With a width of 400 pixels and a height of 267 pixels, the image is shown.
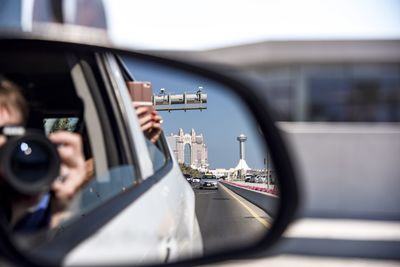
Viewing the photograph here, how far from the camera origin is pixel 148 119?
2.01 metres

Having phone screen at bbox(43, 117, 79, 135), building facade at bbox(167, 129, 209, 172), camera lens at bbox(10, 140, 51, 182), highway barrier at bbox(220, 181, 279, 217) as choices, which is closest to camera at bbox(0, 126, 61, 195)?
camera lens at bbox(10, 140, 51, 182)

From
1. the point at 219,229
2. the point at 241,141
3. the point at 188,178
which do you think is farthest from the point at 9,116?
the point at 219,229

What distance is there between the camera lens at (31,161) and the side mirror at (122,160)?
5 centimetres

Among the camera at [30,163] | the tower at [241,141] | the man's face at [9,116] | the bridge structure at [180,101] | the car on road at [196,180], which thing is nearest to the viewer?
the camera at [30,163]

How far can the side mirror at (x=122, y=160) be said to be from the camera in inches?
60.5

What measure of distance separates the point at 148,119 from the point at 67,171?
506 mm

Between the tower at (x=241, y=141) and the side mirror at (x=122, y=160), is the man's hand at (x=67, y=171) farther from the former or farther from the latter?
the tower at (x=241, y=141)

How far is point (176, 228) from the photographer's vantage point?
6.72ft

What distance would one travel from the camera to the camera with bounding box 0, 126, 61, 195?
1.49m

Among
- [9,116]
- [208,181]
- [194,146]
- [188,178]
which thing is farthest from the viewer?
[188,178]

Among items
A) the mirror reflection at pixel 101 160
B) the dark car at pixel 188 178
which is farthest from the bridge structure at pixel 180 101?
the dark car at pixel 188 178

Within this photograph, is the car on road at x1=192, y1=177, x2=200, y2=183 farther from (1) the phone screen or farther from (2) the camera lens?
(2) the camera lens

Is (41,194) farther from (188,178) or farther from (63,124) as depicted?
(188,178)

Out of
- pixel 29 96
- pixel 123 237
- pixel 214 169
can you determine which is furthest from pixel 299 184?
pixel 29 96
